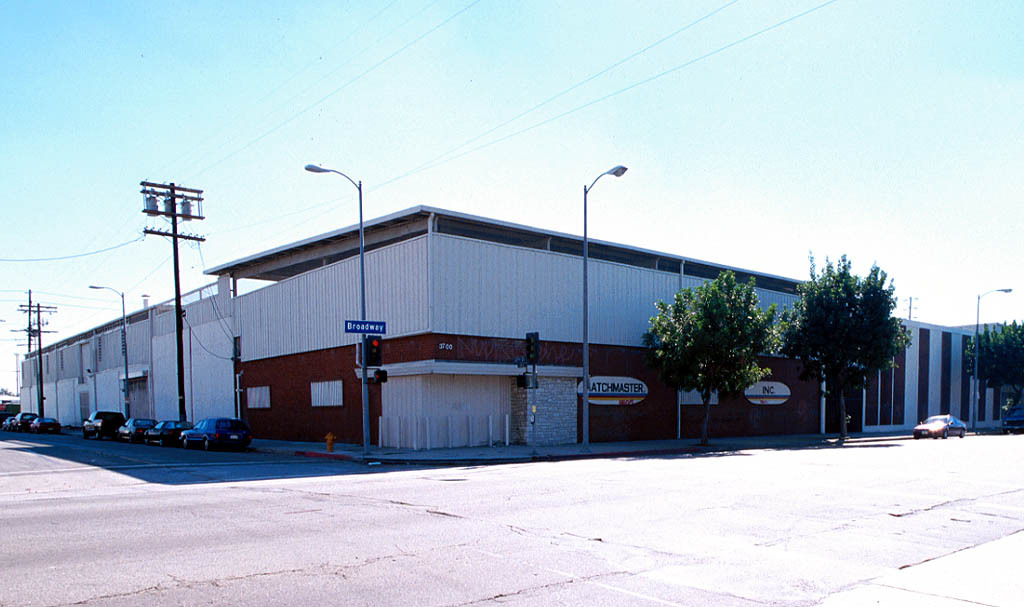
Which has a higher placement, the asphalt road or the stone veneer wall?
the asphalt road

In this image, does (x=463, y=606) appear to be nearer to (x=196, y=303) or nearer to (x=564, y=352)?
(x=564, y=352)

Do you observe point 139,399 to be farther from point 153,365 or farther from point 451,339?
point 451,339

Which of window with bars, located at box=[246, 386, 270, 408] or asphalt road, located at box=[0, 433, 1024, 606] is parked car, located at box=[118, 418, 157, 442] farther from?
asphalt road, located at box=[0, 433, 1024, 606]

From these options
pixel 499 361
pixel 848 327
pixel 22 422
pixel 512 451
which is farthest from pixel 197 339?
pixel 848 327

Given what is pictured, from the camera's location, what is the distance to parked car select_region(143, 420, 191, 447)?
3497 centimetres

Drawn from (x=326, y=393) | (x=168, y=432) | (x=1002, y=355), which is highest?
(x=326, y=393)

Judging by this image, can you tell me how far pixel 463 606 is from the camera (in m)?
6.41

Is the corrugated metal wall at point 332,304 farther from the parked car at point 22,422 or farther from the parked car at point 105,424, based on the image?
the parked car at point 22,422

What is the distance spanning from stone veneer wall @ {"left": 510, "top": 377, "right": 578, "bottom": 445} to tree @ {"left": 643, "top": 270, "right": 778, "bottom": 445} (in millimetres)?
4330

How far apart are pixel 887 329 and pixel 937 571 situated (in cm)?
3045

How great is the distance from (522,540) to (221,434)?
2508 centimetres

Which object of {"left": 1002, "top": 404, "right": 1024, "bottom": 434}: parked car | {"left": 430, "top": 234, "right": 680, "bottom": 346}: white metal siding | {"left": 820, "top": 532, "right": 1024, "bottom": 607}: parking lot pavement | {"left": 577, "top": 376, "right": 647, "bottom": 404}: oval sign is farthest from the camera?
{"left": 1002, "top": 404, "right": 1024, "bottom": 434}: parked car

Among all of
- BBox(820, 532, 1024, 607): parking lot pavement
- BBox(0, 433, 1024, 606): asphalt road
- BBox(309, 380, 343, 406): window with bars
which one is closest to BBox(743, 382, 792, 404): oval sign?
BBox(309, 380, 343, 406): window with bars

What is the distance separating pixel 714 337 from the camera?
1148 inches
